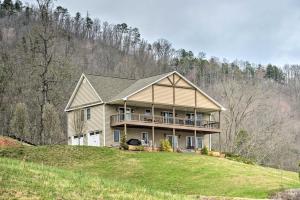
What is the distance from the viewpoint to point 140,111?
54.4 m

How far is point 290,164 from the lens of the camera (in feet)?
301

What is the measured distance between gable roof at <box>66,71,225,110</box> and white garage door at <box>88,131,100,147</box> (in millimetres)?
3349

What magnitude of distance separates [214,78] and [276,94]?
639 inches

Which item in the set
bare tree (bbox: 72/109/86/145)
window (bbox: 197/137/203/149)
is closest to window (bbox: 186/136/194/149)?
window (bbox: 197/137/203/149)

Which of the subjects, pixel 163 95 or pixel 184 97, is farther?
pixel 184 97

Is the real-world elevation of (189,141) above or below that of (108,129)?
below

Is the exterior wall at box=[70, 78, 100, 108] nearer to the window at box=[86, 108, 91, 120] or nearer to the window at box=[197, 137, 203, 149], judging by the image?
the window at box=[86, 108, 91, 120]

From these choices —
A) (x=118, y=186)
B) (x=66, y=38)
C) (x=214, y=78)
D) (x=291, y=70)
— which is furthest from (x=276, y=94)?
(x=118, y=186)

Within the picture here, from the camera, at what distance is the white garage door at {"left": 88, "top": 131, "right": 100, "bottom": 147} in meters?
53.1

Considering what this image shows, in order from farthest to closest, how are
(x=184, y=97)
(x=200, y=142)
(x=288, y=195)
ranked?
(x=200, y=142) → (x=184, y=97) → (x=288, y=195)

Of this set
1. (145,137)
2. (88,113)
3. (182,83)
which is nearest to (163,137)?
(145,137)

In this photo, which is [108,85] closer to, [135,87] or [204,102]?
[135,87]

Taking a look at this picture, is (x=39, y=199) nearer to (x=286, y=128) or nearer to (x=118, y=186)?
(x=118, y=186)

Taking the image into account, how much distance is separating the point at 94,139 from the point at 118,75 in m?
68.7
